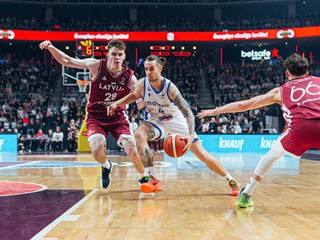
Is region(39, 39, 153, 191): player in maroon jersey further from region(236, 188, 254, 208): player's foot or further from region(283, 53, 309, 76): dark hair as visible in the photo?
region(283, 53, 309, 76): dark hair

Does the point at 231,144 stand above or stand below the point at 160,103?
below

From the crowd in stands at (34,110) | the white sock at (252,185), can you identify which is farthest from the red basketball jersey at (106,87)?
the crowd in stands at (34,110)

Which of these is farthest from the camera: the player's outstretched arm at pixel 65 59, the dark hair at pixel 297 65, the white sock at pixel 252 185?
the player's outstretched arm at pixel 65 59

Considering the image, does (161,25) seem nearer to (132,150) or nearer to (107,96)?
(107,96)

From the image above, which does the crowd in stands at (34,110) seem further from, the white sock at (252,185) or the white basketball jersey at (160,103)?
the white sock at (252,185)

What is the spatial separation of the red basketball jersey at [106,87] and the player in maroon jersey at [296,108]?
6.30ft

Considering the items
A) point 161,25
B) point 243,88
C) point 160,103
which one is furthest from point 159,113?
point 161,25

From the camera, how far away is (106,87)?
5.73 m

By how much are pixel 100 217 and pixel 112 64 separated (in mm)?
2466

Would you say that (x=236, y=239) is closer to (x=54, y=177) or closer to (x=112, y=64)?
(x=112, y=64)

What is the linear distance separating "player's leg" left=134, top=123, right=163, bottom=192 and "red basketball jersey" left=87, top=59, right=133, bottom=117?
0.60m

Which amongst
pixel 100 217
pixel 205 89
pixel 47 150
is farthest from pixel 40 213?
pixel 205 89

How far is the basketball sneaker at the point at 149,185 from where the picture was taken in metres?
5.51

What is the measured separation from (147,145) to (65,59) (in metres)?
1.70
